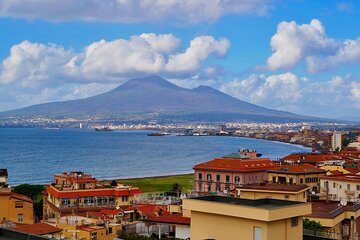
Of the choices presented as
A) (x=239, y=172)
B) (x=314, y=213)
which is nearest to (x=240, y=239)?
(x=314, y=213)

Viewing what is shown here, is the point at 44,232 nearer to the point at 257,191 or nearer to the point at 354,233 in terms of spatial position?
the point at 257,191

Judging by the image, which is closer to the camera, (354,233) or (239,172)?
(354,233)

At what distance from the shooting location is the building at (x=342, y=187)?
3503cm

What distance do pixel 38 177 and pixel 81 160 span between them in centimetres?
3719

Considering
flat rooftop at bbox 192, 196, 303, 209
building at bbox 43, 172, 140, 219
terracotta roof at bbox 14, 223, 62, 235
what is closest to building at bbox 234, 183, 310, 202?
terracotta roof at bbox 14, 223, 62, 235

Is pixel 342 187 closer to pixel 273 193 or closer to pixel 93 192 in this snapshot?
pixel 273 193

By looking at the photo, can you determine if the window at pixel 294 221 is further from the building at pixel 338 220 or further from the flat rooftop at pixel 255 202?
the building at pixel 338 220

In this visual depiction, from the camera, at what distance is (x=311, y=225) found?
66.8 feet

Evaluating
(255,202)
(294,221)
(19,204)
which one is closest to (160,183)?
(19,204)

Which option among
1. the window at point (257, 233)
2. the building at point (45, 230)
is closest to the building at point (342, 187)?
the building at point (45, 230)

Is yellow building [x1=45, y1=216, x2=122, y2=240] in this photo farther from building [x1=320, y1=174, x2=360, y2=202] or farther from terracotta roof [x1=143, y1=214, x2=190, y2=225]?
building [x1=320, y1=174, x2=360, y2=202]

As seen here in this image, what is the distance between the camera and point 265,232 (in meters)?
11.9

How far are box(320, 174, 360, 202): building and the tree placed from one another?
553 inches

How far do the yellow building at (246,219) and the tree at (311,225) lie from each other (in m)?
7.18
